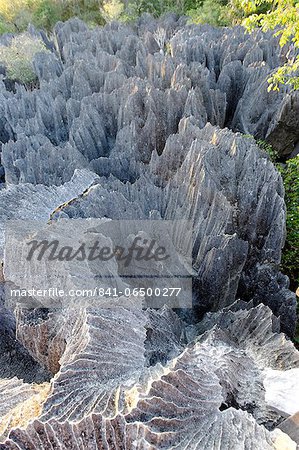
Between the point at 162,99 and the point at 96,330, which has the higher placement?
the point at 162,99

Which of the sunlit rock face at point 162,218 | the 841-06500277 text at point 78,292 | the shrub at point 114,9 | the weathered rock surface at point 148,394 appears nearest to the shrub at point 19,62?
the sunlit rock face at point 162,218

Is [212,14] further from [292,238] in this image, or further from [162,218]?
[162,218]

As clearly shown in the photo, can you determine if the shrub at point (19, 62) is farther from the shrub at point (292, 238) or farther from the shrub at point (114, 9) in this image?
the shrub at point (292, 238)

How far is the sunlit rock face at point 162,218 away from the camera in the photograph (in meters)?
1.97

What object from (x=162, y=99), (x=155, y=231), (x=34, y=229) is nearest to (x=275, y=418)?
(x=155, y=231)

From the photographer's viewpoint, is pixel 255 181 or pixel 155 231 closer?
pixel 155 231

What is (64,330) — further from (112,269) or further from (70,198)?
(70,198)

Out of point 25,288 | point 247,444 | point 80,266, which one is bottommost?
point 25,288

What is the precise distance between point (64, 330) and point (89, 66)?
5797 millimetres

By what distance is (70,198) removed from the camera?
4.02m
